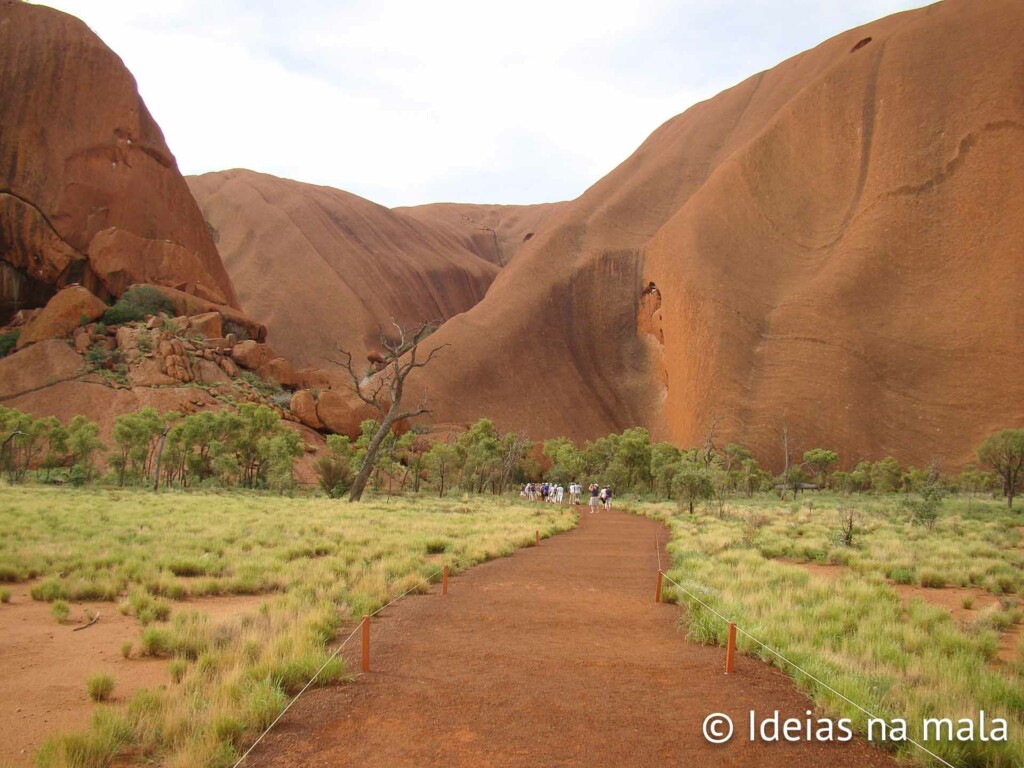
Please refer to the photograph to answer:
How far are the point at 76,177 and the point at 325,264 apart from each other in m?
47.7

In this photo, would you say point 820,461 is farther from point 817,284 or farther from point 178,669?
point 178,669

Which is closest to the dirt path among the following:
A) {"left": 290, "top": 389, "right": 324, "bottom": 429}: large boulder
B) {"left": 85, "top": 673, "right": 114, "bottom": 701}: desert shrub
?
{"left": 85, "top": 673, "right": 114, "bottom": 701}: desert shrub

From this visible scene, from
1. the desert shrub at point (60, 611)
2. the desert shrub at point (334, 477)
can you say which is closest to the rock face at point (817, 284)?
the desert shrub at point (334, 477)

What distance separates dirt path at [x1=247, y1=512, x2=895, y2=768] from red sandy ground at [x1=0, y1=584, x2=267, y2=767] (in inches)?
74.2

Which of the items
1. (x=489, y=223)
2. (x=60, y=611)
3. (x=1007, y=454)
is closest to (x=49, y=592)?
(x=60, y=611)

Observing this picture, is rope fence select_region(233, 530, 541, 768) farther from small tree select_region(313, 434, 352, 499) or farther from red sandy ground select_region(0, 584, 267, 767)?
small tree select_region(313, 434, 352, 499)

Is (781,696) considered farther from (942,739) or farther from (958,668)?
(958,668)

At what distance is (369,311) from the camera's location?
340ft

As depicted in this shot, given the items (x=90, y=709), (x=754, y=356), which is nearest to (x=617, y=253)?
(x=754, y=356)

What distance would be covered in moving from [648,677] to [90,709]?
500 cm

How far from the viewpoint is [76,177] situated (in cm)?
6022

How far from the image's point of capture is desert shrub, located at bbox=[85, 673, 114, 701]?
19.2 ft

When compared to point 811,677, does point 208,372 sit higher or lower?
higher

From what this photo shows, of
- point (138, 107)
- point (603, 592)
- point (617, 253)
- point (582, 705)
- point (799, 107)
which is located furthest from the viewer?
point (617, 253)
